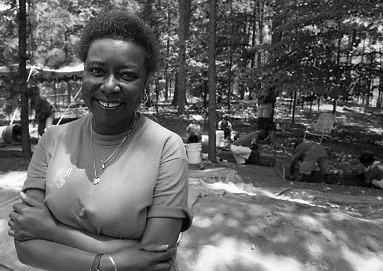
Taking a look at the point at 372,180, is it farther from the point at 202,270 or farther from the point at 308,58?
the point at 202,270

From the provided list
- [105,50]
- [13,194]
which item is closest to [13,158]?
[13,194]

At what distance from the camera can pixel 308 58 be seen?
398 inches

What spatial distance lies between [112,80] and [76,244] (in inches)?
24.9

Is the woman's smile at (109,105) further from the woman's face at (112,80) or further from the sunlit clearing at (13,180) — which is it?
the sunlit clearing at (13,180)

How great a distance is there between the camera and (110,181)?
1.38 meters

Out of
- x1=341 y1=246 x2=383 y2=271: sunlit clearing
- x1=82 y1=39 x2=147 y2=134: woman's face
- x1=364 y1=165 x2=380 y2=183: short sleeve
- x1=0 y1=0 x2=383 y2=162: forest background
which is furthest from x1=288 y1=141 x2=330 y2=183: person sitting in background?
x1=82 y1=39 x2=147 y2=134: woman's face

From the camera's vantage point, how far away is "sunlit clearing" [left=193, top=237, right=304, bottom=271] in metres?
3.18

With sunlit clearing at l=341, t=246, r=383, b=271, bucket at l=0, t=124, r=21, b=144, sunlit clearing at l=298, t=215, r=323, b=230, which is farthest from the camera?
bucket at l=0, t=124, r=21, b=144

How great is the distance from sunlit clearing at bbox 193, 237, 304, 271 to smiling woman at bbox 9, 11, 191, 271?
1.83 metres

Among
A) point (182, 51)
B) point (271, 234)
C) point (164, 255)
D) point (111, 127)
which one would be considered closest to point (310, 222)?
point (271, 234)

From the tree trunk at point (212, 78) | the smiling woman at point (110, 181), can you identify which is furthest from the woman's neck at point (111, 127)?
the tree trunk at point (212, 78)

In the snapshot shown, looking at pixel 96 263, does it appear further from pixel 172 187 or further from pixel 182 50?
pixel 182 50

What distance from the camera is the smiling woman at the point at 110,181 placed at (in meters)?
1.35

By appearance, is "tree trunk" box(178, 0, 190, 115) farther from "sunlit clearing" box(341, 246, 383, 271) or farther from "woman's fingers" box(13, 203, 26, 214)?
"woman's fingers" box(13, 203, 26, 214)
